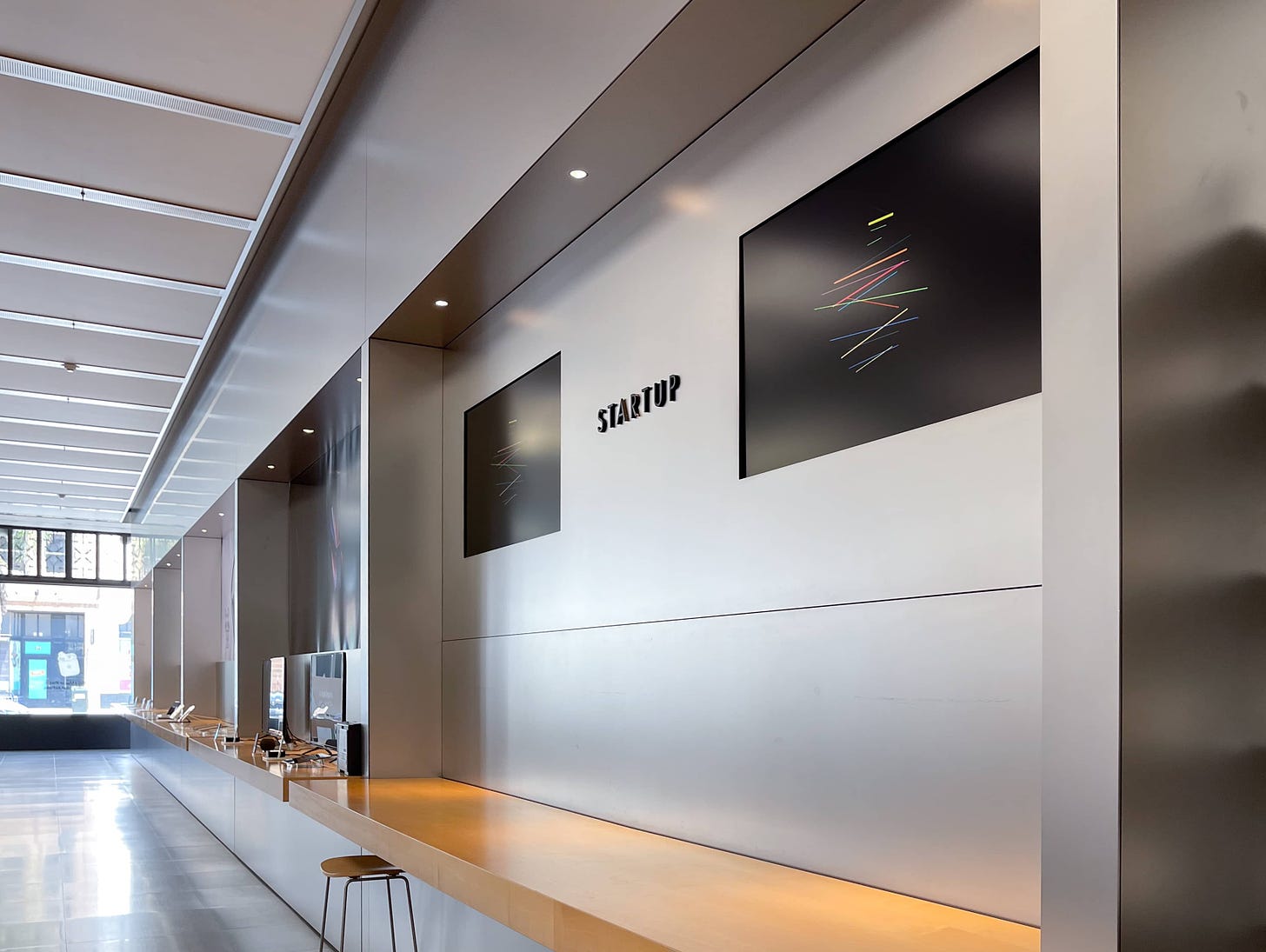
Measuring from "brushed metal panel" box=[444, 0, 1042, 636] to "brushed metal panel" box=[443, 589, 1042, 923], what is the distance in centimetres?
8

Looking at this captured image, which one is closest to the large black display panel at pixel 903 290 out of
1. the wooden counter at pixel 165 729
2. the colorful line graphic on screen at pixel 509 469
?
the colorful line graphic on screen at pixel 509 469

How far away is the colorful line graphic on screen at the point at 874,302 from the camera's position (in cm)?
218

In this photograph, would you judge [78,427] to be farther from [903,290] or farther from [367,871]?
[903,290]

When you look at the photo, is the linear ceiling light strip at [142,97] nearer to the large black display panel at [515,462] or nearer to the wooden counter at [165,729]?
the large black display panel at [515,462]

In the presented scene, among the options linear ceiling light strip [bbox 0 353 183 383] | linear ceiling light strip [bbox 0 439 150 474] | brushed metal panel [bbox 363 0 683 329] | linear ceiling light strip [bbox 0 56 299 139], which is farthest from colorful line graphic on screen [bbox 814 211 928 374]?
linear ceiling light strip [bbox 0 439 150 474]

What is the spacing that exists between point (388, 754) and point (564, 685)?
1351 millimetres

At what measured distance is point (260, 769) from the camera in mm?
5230

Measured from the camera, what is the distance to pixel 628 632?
320 cm

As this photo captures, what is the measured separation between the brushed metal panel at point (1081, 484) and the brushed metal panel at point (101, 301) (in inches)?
268

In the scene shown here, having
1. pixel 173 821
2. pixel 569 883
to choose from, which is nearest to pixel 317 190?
pixel 569 883

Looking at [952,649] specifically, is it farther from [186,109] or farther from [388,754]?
[186,109]

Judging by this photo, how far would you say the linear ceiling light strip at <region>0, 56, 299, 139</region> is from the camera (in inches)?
172

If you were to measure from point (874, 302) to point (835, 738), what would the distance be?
0.91 m

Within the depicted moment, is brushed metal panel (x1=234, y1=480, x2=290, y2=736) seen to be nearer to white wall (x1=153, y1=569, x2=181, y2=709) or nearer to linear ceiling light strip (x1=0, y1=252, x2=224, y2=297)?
linear ceiling light strip (x1=0, y1=252, x2=224, y2=297)
